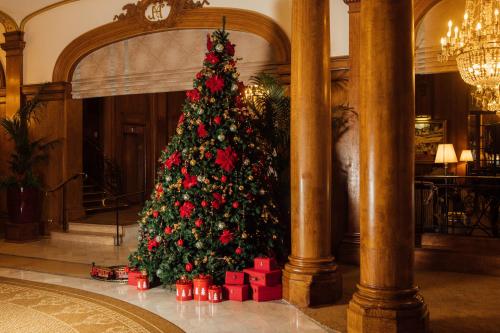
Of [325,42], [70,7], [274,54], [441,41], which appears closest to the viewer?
[325,42]

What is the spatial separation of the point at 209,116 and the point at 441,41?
280cm

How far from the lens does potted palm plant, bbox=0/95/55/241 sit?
8.41 metres

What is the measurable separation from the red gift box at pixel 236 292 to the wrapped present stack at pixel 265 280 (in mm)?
76

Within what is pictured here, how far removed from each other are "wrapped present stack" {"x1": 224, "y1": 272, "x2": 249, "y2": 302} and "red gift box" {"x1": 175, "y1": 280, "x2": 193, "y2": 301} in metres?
0.33

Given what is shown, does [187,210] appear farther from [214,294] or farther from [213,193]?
[214,294]

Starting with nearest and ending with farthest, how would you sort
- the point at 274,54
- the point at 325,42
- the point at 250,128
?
the point at 325,42 → the point at 250,128 → the point at 274,54

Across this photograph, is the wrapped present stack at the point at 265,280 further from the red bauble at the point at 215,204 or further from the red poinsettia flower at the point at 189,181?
the red poinsettia flower at the point at 189,181

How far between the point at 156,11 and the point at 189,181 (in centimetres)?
391

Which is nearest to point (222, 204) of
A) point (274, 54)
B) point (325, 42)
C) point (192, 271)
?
point (192, 271)

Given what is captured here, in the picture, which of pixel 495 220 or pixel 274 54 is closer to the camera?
pixel 495 220

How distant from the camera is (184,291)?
4.75 meters

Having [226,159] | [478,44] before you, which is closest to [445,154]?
[478,44]

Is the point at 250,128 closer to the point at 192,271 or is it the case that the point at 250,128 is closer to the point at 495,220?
the point at 192,271

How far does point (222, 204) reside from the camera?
5.03 meters
